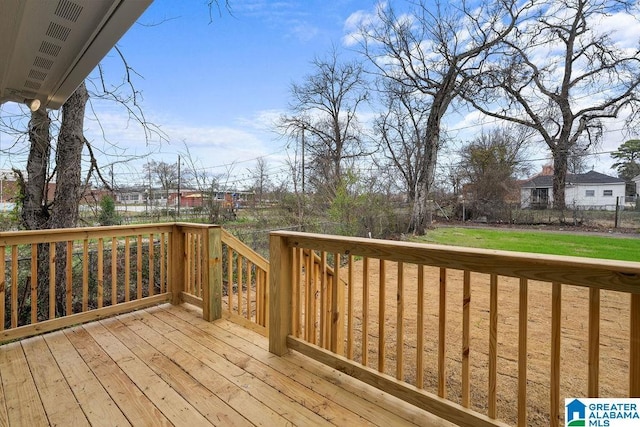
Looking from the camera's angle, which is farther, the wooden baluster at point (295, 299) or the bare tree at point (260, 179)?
the bare tree at point (260, 179)

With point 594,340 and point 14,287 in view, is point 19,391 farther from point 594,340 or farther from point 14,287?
point 594,340

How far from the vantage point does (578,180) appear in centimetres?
480

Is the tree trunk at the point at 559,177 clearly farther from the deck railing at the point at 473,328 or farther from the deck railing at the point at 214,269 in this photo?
the deck railing at the point at 214,269

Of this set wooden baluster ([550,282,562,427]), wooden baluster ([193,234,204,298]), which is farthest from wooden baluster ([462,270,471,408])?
wooden baluster ([193,234,204,298])

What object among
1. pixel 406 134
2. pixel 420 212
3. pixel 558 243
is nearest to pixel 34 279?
pixel 558 243

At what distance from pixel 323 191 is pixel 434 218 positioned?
115 inches

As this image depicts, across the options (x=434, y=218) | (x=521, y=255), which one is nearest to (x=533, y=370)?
(x=521, y=255)

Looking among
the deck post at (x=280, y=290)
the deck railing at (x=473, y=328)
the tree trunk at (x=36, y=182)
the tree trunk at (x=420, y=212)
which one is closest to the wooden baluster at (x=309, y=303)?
the deck railing at (x=473, y=328)

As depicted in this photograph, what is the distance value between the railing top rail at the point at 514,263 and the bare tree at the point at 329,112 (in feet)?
26.2

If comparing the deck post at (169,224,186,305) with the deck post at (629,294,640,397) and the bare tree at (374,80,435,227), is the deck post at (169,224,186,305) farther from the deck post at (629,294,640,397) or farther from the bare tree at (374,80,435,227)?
the bare tree at (374,80,435,227)

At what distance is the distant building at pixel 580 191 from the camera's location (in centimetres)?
401

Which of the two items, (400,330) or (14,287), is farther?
(14,287)

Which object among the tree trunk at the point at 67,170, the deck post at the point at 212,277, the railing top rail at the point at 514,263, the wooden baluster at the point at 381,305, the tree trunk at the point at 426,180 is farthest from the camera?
the tree trunk at the point at 426,180

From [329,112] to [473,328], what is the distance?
9.84 meters
